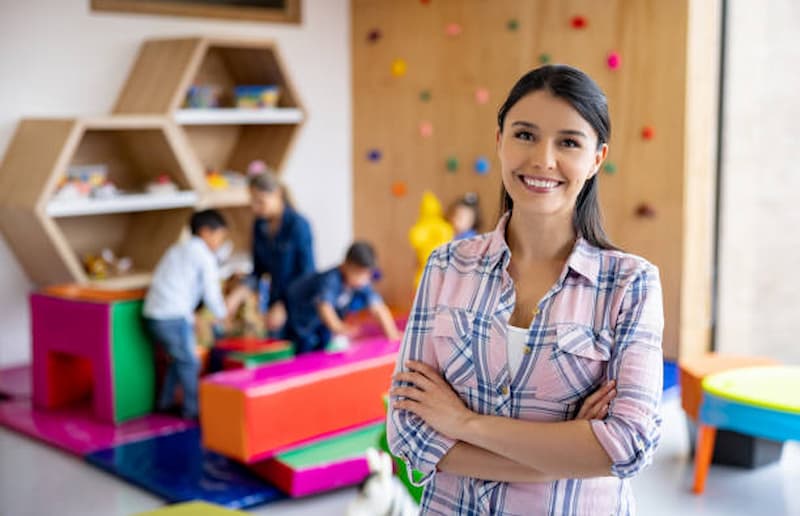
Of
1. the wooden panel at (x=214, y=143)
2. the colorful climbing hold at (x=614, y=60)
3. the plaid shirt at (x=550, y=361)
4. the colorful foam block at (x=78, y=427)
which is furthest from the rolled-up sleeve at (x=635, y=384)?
the wooden panel at (x=214, y=143)

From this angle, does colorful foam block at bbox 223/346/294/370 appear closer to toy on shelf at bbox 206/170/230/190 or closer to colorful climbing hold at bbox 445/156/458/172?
toy on shelf at bbox 206/170/230/190

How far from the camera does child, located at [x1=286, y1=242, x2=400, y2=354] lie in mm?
4652

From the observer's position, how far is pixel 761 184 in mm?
5285

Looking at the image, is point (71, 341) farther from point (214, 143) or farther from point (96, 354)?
point (214, 143)

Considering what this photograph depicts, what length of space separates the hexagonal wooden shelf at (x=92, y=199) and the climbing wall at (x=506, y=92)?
64.1 inches

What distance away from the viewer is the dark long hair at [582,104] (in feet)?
5.10

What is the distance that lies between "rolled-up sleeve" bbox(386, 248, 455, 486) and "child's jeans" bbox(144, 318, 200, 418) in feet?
10.3

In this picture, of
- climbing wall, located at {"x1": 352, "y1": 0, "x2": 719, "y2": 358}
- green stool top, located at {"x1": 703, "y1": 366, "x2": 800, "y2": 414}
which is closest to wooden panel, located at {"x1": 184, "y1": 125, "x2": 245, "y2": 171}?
climbing wall, located at {"x1": 352, "y1": 0, "x2": 719, "y2": 358}

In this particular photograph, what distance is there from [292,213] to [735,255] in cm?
242

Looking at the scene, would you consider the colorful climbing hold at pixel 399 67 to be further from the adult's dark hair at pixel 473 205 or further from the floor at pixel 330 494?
the floor at pixel 330 494

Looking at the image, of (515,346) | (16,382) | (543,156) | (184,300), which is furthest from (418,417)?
(16,382)

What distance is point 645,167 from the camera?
545 cm

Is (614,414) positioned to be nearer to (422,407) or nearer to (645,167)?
(422,407)

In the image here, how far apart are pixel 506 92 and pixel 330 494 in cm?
320
